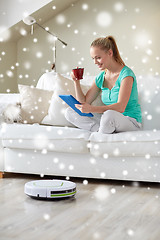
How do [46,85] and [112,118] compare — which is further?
[46,85]

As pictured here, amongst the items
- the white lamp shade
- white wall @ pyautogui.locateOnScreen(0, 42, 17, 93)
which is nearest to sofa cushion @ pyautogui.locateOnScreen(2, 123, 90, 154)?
the white lamp shade

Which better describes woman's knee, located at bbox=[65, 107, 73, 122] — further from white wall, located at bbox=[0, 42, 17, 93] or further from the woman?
white wall, located at bbox=[0, 42, 17, 93]

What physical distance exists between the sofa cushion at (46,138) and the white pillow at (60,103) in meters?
0.29

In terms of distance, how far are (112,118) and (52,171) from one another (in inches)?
20.2

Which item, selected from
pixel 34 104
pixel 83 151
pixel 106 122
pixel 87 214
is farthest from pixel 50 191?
pixel 34 104

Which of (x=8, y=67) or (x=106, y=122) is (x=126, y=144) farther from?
(x=8, y=67)

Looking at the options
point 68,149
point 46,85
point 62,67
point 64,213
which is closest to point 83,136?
point 68,149

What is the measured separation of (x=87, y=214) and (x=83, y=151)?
2.15 ft

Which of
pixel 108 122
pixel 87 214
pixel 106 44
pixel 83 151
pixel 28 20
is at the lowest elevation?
pixel 87 214

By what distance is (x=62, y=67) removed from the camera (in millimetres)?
4734

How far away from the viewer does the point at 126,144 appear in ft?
A: 6.81

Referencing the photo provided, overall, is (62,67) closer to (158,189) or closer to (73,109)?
(73,109)

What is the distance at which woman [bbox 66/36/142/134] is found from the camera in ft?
7.16

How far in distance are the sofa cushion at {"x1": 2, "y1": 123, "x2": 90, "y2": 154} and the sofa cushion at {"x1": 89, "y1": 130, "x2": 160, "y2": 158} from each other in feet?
0.25
